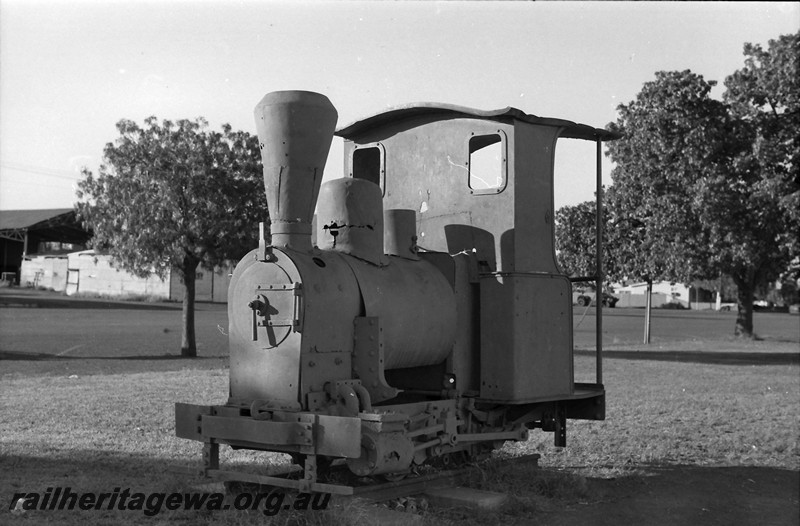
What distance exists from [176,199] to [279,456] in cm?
1290

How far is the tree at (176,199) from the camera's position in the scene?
20.6 m

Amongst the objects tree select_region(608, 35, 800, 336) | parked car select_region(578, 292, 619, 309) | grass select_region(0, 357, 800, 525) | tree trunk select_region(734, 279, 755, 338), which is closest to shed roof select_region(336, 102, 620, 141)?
grass select_region(0, 357, 800, 525)

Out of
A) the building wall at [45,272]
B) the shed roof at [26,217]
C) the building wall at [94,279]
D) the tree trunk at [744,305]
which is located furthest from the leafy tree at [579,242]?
the shed roof at [26,217]

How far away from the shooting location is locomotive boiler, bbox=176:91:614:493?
5.97 metres

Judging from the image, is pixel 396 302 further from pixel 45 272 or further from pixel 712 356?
pixel 45 272

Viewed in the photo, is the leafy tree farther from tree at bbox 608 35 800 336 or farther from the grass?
the grass

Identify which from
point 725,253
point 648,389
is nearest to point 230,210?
point 648,389

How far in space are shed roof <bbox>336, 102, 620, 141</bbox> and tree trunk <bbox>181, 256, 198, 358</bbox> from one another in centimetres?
1373

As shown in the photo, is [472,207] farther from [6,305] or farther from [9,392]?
[6,305]

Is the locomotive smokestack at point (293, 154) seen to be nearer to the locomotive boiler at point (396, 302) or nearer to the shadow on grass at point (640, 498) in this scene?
the locomotive boiler at point (396, 302)

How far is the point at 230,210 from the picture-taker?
20.9 metres

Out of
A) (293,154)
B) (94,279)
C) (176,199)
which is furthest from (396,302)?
(94,279)

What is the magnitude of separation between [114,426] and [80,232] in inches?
2059

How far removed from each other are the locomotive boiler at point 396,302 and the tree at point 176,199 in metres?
12.7
